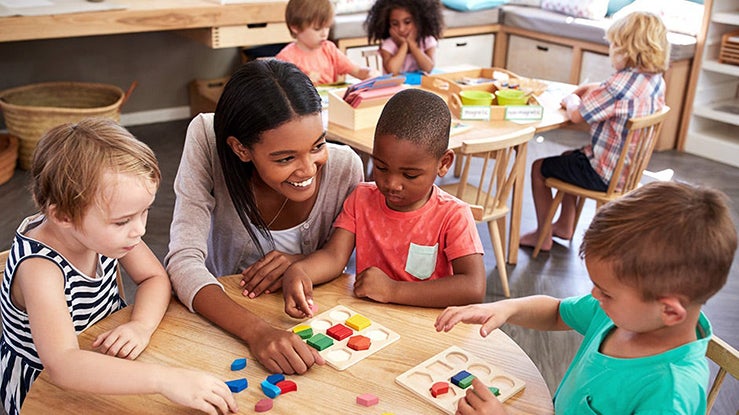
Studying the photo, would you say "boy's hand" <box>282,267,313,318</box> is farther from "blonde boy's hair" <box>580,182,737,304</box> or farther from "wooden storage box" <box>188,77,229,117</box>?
"wooden storage box" <box>188,77,229,117</box>

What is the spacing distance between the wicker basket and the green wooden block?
124 inches

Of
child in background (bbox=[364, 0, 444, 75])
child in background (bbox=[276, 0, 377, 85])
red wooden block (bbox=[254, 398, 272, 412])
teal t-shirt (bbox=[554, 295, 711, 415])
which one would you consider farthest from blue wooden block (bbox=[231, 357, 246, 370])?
child in background (bbox=[364, 0, 444, 75])

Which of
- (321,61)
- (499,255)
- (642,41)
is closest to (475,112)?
(499,255)

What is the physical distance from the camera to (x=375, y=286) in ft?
4.91

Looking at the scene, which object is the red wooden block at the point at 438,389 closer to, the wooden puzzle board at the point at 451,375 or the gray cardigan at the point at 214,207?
the wooden puzzle board at the point at 451,375

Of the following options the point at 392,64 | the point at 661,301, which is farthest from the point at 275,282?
the point at 392,64

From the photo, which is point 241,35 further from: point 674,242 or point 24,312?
point 674,242

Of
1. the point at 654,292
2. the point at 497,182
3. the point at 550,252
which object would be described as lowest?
the point at 550,252

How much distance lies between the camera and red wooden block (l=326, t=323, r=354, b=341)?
1364mm

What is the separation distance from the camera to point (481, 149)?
2627 millimetres

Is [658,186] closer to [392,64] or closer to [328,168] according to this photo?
[328,168]

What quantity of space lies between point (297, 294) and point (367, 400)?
0.33m

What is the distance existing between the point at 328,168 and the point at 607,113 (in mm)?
1817

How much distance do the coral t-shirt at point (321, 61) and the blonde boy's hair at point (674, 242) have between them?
2.53 m
